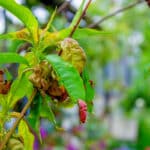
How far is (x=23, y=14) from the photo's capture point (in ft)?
2.15

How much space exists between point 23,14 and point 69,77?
0.37 feet

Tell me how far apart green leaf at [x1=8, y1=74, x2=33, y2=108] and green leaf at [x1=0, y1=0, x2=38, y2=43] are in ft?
0.17

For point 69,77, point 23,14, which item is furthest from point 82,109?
point 23,14

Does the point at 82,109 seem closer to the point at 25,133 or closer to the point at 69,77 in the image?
the point at 69,77

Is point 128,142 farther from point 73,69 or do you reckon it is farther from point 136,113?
point 73,69

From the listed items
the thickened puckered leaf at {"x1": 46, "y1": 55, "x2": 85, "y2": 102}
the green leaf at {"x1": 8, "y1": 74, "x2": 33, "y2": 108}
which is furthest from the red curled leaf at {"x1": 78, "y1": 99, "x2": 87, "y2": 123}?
the green leaf at {"x1": 8, "y1": 74, "x2": 33, "y2": 108}

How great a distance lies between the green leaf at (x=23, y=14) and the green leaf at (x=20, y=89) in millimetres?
51

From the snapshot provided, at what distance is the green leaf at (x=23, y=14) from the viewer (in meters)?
0.63

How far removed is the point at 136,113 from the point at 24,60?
6.75 meters

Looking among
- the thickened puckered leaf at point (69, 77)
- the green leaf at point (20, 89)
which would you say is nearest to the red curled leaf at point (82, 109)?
the thickened puckered leaf at point (69, 77)

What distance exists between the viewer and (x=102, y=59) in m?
4.24

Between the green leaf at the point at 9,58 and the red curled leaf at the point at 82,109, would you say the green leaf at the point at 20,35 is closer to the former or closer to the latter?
the green leaf at the point at 9,58

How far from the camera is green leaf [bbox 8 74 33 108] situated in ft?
2.25

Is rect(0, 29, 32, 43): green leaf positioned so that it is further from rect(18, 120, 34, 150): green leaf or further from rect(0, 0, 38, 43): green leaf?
rect(18, 120, 34, 150): green leaf
